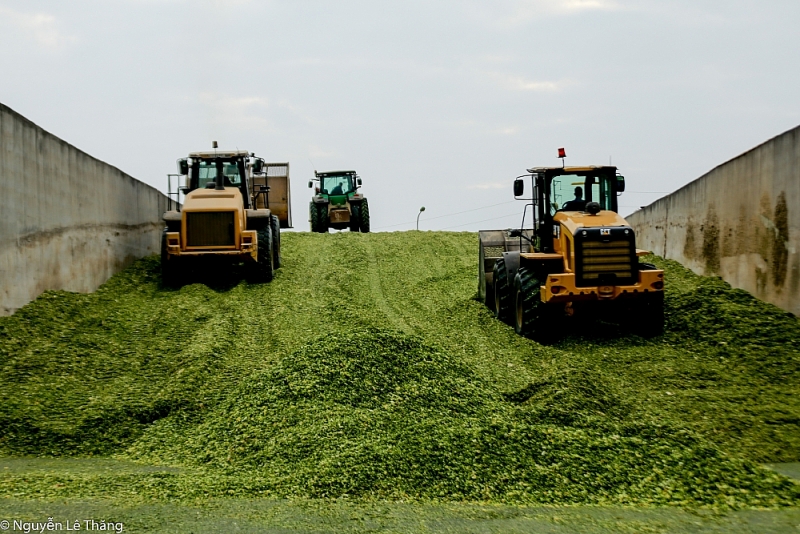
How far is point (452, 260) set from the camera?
69.4ft

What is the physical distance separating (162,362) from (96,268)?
6074 mm

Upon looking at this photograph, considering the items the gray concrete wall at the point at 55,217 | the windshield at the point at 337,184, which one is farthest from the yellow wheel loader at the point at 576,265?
the windshield at the point at 337,184

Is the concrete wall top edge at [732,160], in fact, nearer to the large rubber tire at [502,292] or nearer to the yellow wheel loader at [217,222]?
the large rubber tire at [502,292]

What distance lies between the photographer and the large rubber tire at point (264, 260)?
17.5 metres

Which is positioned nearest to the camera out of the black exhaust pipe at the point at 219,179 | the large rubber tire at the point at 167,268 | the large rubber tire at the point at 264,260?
the large rubber tire at the point at 167,268

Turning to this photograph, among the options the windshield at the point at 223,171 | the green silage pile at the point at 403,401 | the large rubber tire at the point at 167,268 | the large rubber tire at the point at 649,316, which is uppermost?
the windshield at the point at 223,171

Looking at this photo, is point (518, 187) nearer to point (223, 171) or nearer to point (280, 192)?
point (223, 171)

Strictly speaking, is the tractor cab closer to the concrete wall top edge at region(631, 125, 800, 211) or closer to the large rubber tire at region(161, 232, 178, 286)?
the large rubber tire at region(161, 232, 178, 286)

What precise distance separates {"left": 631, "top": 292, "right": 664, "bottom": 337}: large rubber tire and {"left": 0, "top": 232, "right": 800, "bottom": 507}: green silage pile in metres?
0.25

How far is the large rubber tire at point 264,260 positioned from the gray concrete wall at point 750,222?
860 cm

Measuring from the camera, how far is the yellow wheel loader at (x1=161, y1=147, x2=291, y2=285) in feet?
55.6

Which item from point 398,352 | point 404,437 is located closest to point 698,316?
point 398,352

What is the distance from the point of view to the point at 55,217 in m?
14.3

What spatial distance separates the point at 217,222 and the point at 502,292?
246 inches
